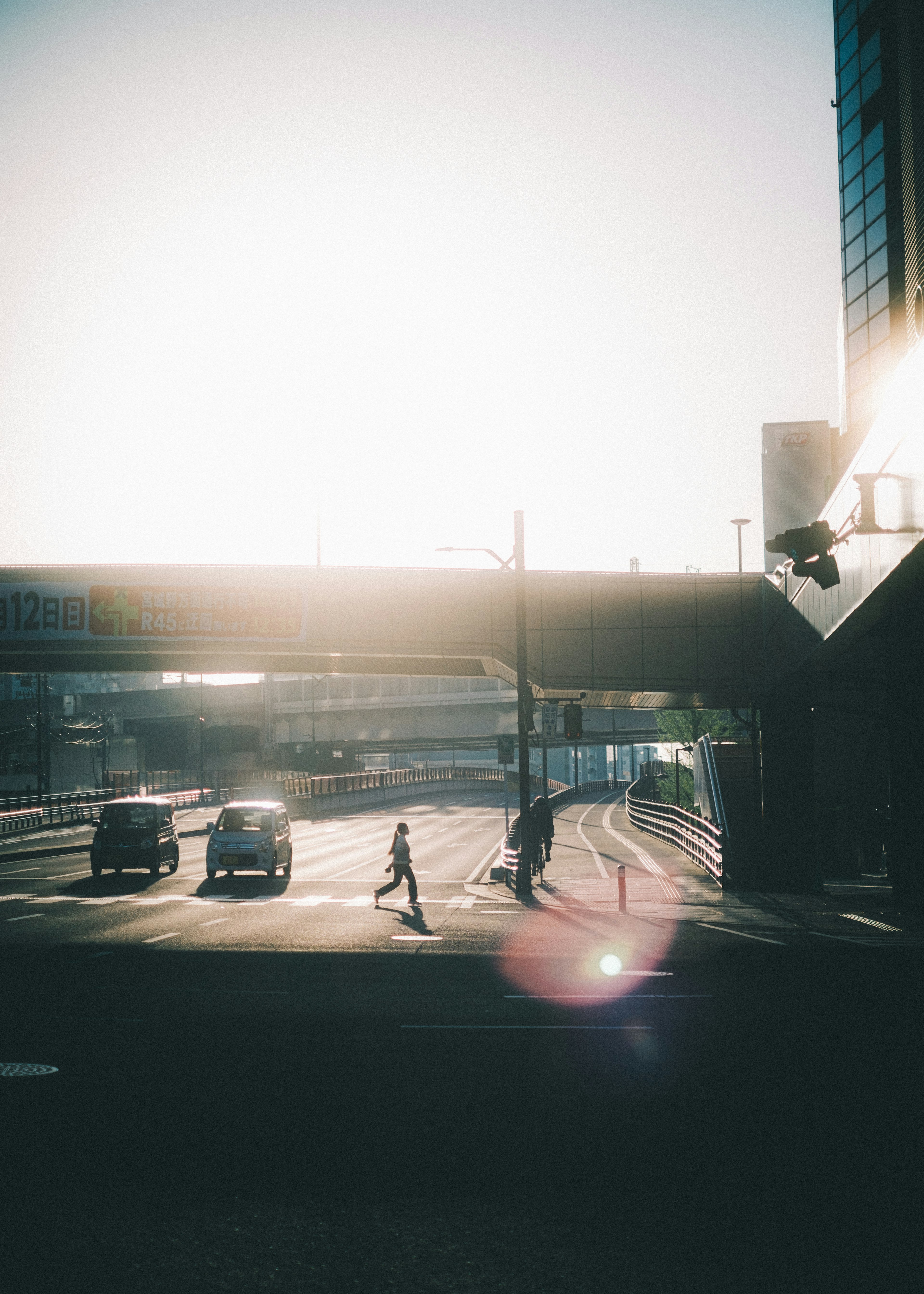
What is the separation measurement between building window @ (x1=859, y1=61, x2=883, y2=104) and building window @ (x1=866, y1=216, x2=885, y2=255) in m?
4.97

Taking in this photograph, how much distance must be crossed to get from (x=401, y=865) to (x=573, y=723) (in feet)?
23.6

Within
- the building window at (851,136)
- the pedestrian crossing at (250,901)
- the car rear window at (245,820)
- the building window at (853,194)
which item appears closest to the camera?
the pedestrian crossing at (250,901)

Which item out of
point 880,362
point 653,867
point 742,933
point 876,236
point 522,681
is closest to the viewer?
point 742,933

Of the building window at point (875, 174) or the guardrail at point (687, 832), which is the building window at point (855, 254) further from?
the guardrail at point (687, 832)

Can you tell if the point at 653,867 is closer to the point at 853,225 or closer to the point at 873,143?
the point at 853,225

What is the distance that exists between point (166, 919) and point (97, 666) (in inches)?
658

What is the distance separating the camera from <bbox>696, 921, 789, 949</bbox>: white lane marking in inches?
679

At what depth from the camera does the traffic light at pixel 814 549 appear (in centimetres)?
1299

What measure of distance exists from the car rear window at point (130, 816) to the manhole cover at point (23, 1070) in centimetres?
1939

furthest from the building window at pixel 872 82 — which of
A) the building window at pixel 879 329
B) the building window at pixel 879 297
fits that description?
the building window at pixel 879 329

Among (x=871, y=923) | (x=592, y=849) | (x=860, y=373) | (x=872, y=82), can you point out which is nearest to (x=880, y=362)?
(x=860, y=373)

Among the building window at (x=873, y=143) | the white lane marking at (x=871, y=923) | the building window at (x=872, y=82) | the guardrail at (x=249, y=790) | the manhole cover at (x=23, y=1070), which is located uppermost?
the building window at (x=872, y=82)

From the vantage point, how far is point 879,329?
122ft

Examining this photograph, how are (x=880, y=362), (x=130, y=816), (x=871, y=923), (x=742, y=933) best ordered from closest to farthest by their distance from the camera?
(x=742, y=933)
(x=871, y=923)
(x=130, y=816)
(x=880, y=362)
